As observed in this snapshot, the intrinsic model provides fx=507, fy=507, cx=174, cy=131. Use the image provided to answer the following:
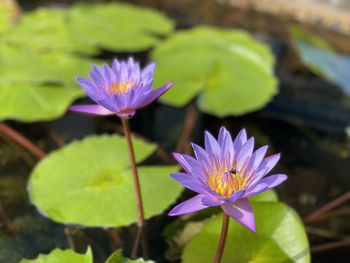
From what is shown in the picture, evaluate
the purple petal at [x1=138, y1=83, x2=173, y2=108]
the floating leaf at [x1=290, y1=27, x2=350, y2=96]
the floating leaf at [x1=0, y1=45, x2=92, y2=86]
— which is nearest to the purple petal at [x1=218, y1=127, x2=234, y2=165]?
the purple petal at [x1=138, y1=83, x2=173, y2=108]

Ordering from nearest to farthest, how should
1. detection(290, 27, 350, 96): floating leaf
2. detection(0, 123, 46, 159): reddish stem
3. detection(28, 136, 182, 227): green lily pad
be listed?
1. detection(28, 136, 182, 227): green lily pad
2. detection(0, 123, 46, 159): reddish stem
3. detection(290, 27, 350, 96): floating leaf

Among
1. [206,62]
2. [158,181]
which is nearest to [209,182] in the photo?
[158,181]

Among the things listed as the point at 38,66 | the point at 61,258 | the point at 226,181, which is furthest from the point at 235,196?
the point at 38,66

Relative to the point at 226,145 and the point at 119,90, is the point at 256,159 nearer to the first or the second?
the point at 226,145

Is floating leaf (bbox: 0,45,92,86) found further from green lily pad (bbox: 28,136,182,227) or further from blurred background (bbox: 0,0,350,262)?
green lily pad (bbox: 28,136,182,227)

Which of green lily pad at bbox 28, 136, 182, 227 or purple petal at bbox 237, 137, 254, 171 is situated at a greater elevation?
purple petal at bbox 237, 137, 254, 171

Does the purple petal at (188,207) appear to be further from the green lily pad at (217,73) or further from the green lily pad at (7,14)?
the green lily pad at (7,14)
